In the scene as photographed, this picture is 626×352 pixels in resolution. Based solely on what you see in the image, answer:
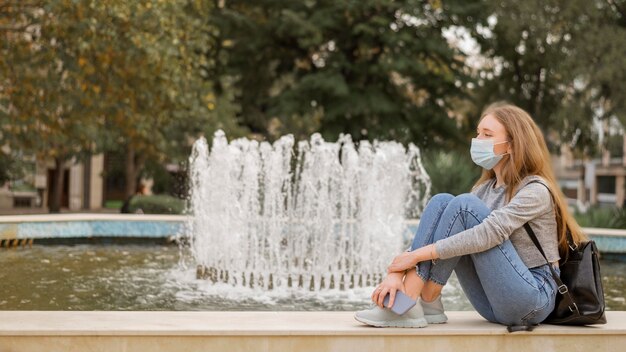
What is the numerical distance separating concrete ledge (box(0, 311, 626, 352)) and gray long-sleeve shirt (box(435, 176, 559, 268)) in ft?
1.07

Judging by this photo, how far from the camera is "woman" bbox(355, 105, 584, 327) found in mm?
3609

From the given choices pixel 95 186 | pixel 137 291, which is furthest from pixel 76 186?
pixel 137 291

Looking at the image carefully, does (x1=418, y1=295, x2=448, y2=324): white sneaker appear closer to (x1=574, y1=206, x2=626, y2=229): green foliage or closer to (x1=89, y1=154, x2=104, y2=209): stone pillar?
(x1=574, y1=206, x2=626, y2=229): green foliage

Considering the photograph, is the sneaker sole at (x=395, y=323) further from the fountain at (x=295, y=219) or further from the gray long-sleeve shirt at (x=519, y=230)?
the fountain at (x=295, y=219)

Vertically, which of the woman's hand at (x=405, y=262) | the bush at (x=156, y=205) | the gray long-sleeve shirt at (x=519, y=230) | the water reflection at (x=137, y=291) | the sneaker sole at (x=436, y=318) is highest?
the gray long-sleeve shirt at (x=519, y=230)

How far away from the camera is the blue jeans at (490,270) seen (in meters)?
3.62

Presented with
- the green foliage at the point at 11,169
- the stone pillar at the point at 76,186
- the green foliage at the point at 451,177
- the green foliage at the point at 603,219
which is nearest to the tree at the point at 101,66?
the green foliage at the point at 451,177

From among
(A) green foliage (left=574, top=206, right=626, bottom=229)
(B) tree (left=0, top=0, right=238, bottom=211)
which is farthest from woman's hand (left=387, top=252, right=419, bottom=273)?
(A) green foliage (left=574, top=206, right=626, bottom=229)

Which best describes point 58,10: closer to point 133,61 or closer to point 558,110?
point 133,61

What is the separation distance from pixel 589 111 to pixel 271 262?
631 inches

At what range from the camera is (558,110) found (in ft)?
76.7

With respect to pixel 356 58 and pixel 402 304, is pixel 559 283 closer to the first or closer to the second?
pixel 402 304

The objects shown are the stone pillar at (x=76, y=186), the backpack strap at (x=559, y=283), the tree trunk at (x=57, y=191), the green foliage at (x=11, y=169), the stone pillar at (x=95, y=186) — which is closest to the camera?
the backpack strap at (x=559, y=283)

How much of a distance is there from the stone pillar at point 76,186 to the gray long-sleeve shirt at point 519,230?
3469cm
